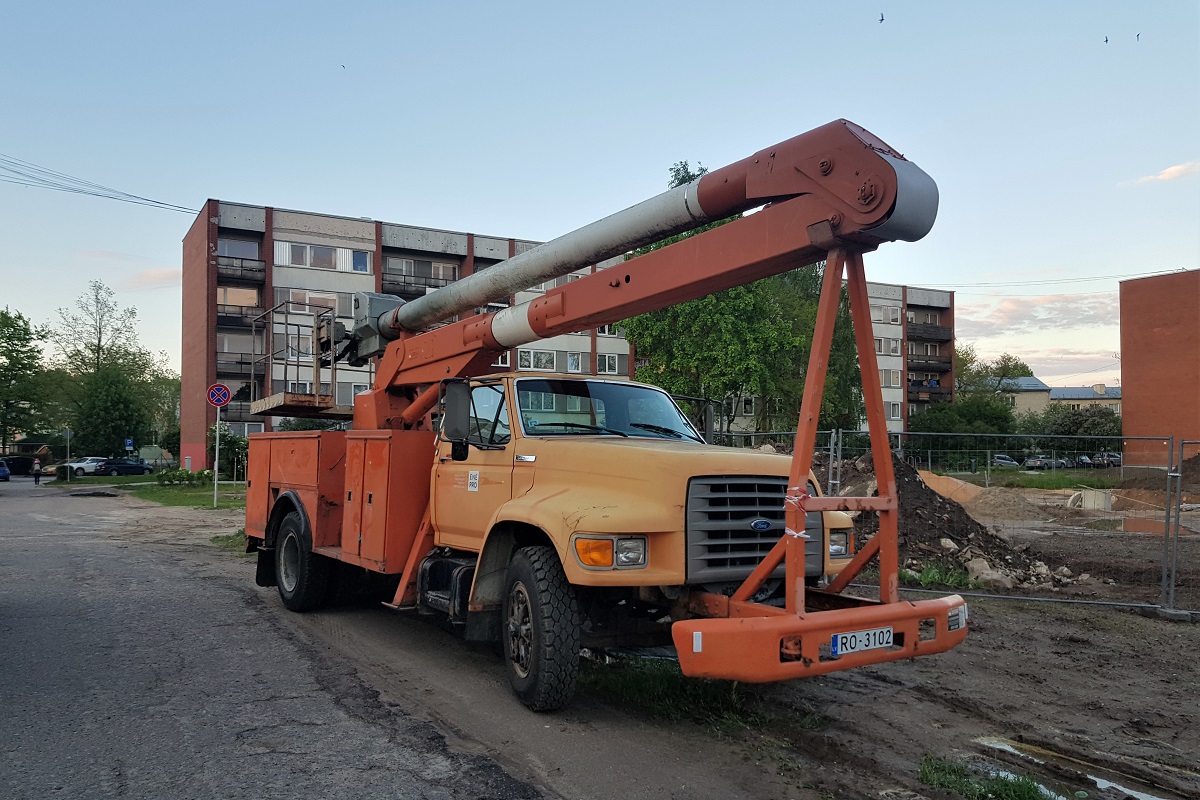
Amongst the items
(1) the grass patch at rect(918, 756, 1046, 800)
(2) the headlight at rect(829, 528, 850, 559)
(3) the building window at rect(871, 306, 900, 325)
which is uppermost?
(3) the building window at rect(871, 306, 900, 325)

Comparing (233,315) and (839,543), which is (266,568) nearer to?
(839,543)

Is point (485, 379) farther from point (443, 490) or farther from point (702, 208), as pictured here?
point (702, 208)

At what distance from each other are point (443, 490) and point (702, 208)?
10.4 feet

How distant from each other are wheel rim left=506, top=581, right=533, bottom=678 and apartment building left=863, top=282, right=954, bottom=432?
6881 centimetres

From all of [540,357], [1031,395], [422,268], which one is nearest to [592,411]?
[540,357]

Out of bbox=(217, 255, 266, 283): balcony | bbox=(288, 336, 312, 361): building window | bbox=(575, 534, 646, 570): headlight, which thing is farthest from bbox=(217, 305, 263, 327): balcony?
bbox=(575, 534, 646, 570): headlight

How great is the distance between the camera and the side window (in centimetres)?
650

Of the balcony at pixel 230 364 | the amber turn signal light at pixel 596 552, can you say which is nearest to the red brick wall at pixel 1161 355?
the amber turn signal light at pixel 596 552

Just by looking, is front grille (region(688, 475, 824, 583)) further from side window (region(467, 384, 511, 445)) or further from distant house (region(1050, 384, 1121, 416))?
distant house (region(1050, 384, 1121, 416))

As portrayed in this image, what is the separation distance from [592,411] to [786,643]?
2820 millimetres

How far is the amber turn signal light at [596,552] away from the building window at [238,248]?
4900 centimetres

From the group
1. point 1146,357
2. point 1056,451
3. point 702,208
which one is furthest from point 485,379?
point 1146,357

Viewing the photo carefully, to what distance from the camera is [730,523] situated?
5.27m

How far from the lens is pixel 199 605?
918 centimetres
